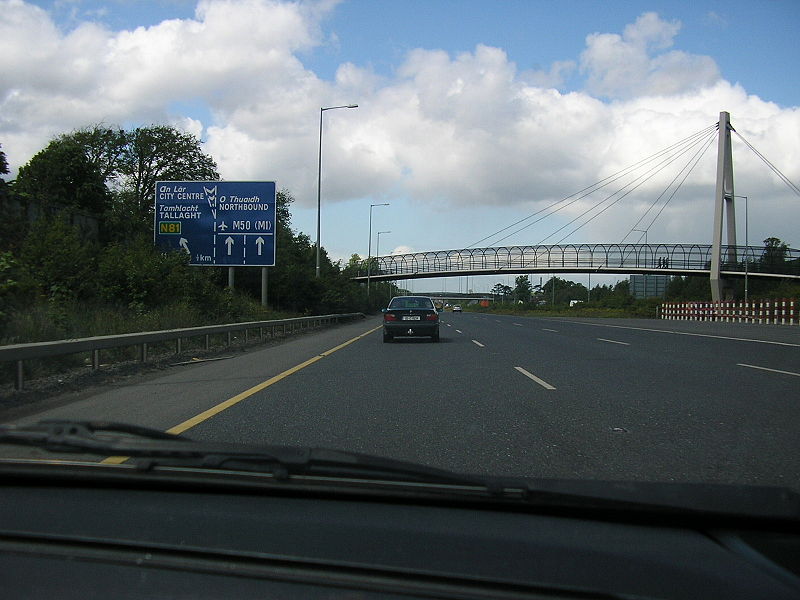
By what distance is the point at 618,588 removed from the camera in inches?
81.5

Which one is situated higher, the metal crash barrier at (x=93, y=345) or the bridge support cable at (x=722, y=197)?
the bridge support cable at (x=722, y=197)

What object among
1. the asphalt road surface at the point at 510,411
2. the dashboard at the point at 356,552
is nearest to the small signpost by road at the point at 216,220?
the asphalt road surface at the point at 510,411

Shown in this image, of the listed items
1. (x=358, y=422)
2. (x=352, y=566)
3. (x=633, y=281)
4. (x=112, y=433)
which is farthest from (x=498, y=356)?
(x=633, y=281)

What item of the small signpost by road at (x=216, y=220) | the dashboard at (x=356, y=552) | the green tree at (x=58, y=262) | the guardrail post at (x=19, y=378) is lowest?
the guardrail post at (x=19, y=378)

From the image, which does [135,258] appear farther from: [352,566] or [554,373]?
[352,566]

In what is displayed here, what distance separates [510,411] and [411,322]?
13.2 m

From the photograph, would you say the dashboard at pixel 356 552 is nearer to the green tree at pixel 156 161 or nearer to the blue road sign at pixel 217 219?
the blue road sign at pixel 217 219

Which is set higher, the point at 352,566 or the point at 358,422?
the point at 352,566

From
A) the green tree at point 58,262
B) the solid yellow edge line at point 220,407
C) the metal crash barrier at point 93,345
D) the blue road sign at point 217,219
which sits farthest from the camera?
the blue road sign at point 217,219

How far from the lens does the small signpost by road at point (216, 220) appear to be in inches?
935

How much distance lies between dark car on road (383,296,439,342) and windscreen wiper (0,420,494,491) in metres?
17.6

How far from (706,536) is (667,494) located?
23cm

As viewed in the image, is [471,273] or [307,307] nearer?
[307,307]

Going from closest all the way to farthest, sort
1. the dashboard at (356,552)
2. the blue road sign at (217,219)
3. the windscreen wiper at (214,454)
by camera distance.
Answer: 1. the dashboard at (356,552)
2. the windscreen wiper at (214,454)
3. the blue road sign at (217,219)
